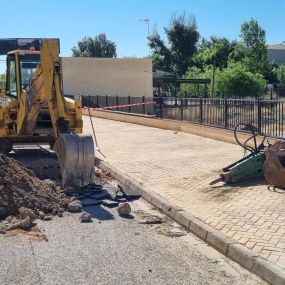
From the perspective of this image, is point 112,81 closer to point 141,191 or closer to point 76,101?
point 76,101

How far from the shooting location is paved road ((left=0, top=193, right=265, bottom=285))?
17.8 ft

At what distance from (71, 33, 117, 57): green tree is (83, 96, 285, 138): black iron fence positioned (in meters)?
75.8

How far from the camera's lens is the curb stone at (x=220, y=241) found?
5.37 m

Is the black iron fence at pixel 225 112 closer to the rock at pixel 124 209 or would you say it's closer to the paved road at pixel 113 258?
the rock at pixel 124 209

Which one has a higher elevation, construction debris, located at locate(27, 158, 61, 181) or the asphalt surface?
construction debris, located at locate(27, 158, 61, 181)

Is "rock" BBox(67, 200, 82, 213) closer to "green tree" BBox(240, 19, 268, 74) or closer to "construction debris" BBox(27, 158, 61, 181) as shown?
"construction debris" BBox(27, 158, 61, 181)

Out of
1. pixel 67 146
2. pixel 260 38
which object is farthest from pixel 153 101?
pixel 260 38

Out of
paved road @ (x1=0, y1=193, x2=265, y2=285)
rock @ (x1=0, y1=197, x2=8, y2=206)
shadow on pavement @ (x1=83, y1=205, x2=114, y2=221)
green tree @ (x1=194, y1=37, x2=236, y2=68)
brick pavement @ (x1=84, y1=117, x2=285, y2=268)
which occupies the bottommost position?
shadow on pavement @ (x1=83, y1=205, x2=114, y2=221)

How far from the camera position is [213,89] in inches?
1775

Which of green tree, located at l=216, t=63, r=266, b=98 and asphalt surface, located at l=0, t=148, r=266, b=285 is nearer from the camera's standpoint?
asphalt surface, located at l=0, t=148, r=266, b=285

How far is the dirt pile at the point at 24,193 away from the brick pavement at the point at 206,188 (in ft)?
5.97

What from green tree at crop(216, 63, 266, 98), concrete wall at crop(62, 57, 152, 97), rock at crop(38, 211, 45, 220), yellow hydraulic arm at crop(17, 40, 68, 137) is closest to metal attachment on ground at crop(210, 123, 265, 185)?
rock at crop(38, 211, 45, 220)

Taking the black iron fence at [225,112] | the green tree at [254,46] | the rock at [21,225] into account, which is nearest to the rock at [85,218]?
the rock at [21,225]

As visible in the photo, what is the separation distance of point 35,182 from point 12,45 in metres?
14.5
